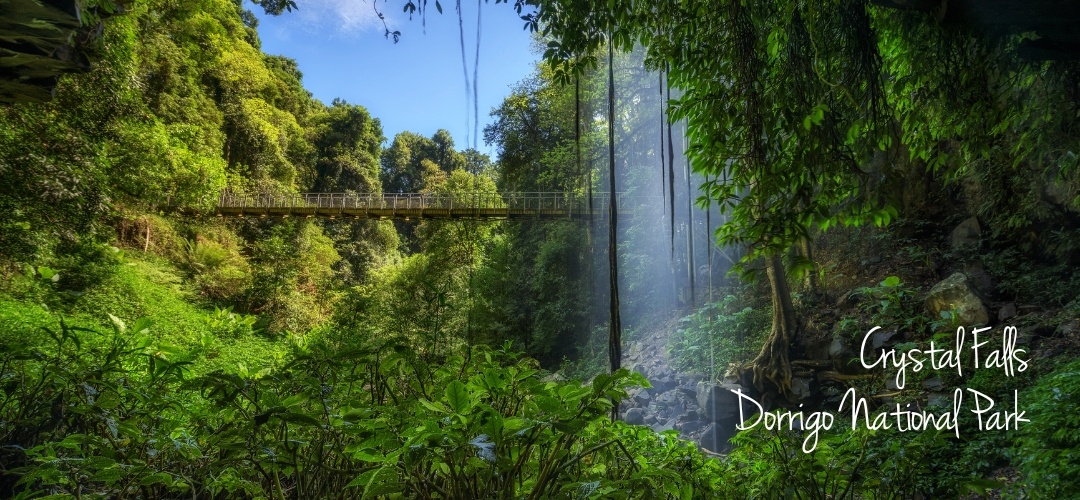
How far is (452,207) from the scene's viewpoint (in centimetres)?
776

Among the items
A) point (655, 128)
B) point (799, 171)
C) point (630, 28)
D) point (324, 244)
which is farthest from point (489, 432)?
point (324, 244)

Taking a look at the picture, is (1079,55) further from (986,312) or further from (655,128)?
(655,128)

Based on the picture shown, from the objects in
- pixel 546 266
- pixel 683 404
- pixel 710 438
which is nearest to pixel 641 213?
pixel 546 266

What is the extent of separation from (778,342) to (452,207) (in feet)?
16.4

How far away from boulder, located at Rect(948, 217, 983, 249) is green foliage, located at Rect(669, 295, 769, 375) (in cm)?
158

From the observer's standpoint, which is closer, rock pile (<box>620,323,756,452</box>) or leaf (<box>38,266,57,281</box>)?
rock pile (<box>620,323,756,452</box>)

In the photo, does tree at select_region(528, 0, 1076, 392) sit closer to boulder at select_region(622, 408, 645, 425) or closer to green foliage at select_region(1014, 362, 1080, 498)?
green foliage at select_region(1014, 362, 1080, 498)

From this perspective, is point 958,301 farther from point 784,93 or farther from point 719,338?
point 784,93

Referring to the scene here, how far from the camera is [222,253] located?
8633 mm

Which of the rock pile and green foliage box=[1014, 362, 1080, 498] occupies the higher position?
green foliage box=[1014, 362, 1080, 498]

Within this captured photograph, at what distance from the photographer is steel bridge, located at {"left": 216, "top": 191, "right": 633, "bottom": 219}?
7.12 meters

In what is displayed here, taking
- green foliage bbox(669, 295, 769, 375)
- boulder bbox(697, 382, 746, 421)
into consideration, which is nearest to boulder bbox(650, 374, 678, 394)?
green foliage bbox(669, 295, 769, 375)

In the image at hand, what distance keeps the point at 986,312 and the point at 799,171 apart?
11.4 feet

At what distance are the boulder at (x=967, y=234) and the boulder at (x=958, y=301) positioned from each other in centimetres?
59
